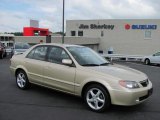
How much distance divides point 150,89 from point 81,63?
1782mm

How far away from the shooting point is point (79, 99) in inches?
296

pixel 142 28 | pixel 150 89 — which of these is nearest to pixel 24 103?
pixel 150 89

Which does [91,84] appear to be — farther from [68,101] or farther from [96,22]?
[96,22]

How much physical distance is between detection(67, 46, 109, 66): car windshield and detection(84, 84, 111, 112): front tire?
79 cm

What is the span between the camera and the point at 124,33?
38844mm

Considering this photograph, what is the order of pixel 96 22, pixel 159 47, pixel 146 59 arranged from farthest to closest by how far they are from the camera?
pixel 96 22
pixel 159 47
pixel 146 59

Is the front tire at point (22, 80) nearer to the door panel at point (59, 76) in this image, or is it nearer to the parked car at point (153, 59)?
the door panel at point (59, 76)

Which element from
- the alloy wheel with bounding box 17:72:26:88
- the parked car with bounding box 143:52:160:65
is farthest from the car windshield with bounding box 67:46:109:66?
the parked car with bounding box 143:52:160:65

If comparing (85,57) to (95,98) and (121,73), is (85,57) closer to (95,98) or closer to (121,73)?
(121,73)

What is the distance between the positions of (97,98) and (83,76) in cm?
63

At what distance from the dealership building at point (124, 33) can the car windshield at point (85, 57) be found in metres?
29.3

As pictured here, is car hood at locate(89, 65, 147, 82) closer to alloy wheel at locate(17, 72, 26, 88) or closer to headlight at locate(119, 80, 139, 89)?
headlight at locate(119, 80, 139, 89)

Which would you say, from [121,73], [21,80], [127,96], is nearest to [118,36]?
[21,80]

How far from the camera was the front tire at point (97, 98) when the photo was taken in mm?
6222
